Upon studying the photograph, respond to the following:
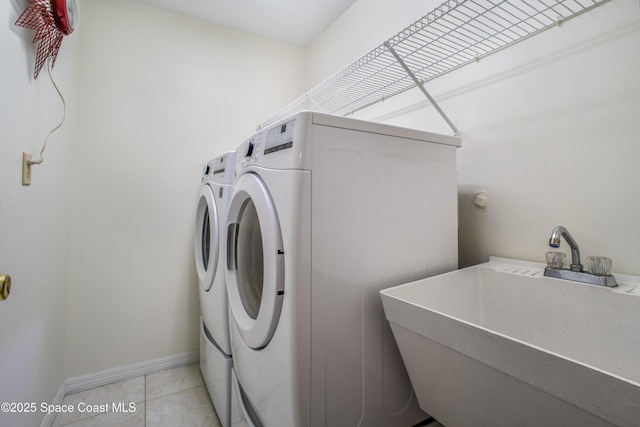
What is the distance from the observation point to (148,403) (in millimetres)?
1731

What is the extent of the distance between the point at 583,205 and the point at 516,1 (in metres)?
0.87

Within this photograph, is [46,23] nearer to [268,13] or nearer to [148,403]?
[268,13]

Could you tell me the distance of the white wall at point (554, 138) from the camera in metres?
0.94

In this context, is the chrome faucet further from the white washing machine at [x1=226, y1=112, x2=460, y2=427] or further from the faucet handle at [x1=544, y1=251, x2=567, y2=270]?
the white washing machine at [x1=226, y1=112, x2=460, y2=427]

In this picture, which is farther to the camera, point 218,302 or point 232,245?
point 218,302

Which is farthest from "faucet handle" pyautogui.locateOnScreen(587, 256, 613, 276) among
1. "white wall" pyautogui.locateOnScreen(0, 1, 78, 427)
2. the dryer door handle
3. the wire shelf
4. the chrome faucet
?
"white wall" pyautogui.locateOnScreen(0, 1, 78, 427)

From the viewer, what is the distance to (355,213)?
947 mm

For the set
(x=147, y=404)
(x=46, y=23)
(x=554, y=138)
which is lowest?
(x=147, y=404)

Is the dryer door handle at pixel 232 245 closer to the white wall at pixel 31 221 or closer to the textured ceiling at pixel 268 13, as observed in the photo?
the white wall at pixel 31 221

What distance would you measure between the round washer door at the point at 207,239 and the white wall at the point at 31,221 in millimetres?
722

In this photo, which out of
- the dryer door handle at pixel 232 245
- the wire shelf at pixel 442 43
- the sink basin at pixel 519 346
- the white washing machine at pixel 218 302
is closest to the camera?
the sink basin at pixel 519 346

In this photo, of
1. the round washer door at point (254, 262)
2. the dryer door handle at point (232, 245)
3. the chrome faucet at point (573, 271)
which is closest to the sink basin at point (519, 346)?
the chrome faucet at point (573, 271)

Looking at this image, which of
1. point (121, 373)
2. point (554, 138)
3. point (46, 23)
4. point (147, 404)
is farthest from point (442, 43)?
point (121, 373)

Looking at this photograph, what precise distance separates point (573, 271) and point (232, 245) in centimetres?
132
